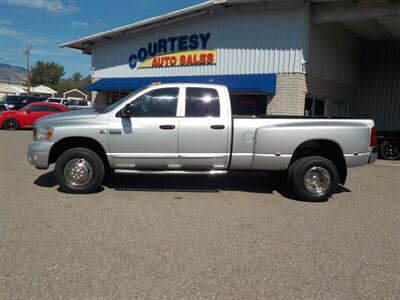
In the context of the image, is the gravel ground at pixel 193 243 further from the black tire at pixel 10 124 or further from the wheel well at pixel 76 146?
the black tire at pixel 10 124

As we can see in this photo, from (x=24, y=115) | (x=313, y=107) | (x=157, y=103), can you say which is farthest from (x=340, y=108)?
(x=24, y=115)

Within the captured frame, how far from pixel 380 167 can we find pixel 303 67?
4307 millimetres

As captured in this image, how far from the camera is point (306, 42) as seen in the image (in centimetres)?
1337

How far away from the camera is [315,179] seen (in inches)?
266

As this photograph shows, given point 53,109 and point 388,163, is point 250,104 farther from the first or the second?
point 53,109

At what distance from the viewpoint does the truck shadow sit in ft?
23.6

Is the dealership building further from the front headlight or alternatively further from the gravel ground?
the front headlight

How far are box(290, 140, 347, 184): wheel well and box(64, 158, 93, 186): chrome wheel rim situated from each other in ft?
11.6

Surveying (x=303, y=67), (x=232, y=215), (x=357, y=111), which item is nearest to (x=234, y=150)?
(x=232, y=215)

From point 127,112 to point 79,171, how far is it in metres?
1.27

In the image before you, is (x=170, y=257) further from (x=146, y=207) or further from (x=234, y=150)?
(x=234, y=150)

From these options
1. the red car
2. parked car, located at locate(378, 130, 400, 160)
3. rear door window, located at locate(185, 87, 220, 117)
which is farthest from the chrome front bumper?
the red car

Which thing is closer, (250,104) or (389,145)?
(389,145)

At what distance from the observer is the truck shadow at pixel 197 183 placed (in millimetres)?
7195
